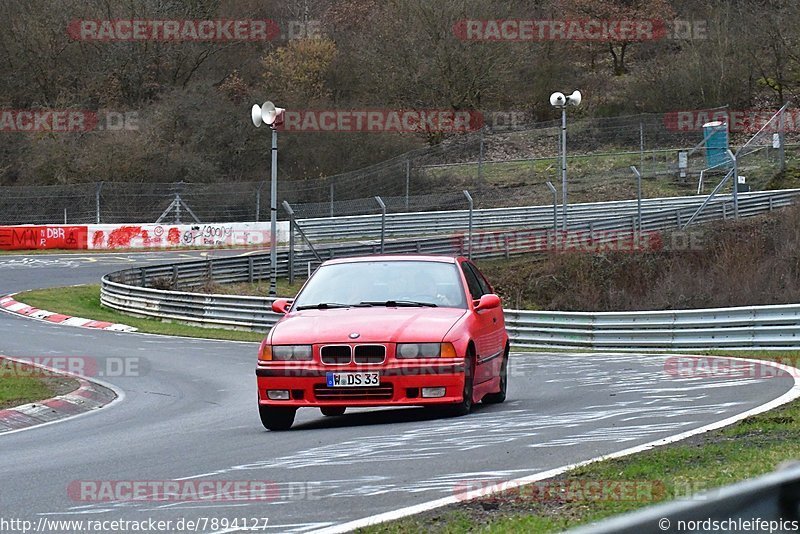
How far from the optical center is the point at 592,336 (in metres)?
24.0

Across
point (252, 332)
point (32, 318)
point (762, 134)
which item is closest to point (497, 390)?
point (252, 332)

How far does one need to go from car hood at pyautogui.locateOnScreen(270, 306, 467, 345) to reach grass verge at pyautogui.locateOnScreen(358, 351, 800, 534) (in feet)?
8.97

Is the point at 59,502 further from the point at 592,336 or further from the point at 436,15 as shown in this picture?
the point at 436,15

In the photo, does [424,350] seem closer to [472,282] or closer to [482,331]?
[482,331]

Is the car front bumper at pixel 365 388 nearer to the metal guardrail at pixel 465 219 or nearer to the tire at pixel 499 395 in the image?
the tire at pixel 499 395

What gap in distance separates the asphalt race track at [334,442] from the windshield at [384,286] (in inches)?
42.6

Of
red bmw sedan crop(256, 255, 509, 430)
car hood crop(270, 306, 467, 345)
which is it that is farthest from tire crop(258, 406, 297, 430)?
car hood crop(270, 306, 467, 345)

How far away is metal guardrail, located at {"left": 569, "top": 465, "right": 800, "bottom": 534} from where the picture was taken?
9.39 feet

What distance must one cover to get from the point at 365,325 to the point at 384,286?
3.50 feet

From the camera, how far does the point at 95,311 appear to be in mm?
31875

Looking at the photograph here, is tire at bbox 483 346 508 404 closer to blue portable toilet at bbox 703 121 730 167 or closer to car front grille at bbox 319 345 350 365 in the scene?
car front grille at bbox 319 345 350 365
